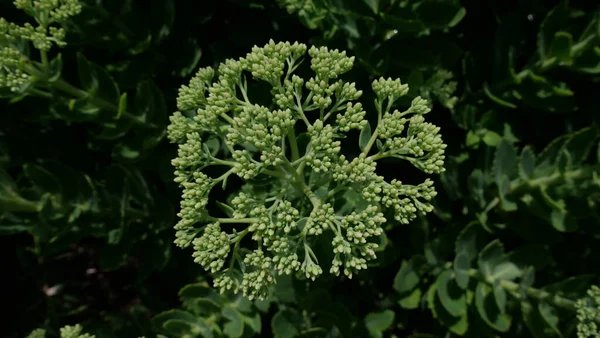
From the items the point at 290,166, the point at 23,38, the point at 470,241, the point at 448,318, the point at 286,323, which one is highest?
the point at 23,38

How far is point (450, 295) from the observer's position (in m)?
3.59

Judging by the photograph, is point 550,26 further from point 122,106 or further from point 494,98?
point 122,106

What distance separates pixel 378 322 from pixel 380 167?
1.10m

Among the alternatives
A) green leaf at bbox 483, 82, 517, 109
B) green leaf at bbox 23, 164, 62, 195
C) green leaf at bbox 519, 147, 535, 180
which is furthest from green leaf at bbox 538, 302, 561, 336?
green leaf at bbox 23, 164, 62, 195

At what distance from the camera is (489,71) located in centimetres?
392

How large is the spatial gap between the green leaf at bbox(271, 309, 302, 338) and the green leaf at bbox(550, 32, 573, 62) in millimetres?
2360

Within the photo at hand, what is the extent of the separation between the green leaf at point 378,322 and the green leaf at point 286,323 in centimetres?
51

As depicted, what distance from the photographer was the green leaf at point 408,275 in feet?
12.1

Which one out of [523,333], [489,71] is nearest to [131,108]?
[489,71]

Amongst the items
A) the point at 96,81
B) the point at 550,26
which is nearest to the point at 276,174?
the point at 96,81

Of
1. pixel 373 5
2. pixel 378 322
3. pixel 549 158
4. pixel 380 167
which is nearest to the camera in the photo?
pixel 373 5

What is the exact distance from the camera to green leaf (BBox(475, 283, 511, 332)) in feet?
11.4

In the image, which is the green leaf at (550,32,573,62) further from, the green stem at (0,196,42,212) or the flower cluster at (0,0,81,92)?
the green stem at (0,196,42,212)

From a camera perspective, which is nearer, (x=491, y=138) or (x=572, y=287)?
(x=572, y=287)
